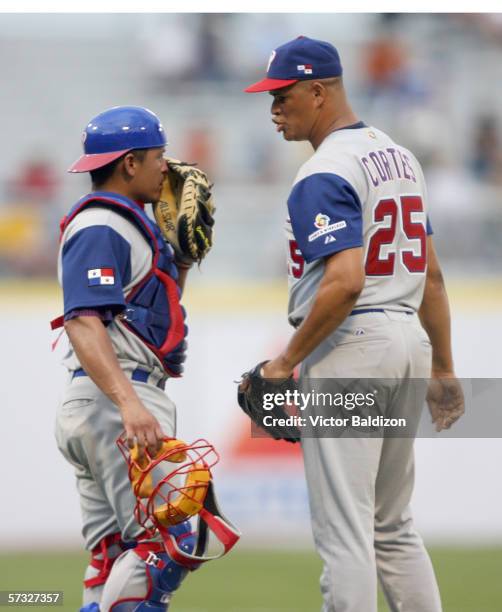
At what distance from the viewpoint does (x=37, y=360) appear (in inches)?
360

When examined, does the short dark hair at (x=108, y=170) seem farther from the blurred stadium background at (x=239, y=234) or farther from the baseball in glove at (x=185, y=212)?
the blurred stadium background at (x=239, y=234)

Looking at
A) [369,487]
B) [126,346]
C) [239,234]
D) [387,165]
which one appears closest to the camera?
[369,487]

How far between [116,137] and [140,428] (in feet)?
3.85

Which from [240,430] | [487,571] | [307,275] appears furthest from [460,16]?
[307,275]

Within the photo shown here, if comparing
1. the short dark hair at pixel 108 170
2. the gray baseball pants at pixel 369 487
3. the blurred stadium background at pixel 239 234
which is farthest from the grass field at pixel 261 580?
the short dark hair at pixel 108 170

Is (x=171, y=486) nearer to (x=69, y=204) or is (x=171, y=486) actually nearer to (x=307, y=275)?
(x=307, y=275)

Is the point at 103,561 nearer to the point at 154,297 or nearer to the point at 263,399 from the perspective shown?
the point at 263,399

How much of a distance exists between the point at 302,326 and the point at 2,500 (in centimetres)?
528

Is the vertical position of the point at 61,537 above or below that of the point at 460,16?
below

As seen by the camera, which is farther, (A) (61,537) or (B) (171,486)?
(A) (61,537)

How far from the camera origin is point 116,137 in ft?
15.3

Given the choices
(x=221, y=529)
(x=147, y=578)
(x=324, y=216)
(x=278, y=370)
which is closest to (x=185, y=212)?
(x=324, y=216)

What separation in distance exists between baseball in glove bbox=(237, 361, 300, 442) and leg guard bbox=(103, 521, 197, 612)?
1.81ft

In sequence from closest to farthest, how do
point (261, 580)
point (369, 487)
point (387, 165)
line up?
point (369, 487)
point (387, 165)
point (261, 580)
